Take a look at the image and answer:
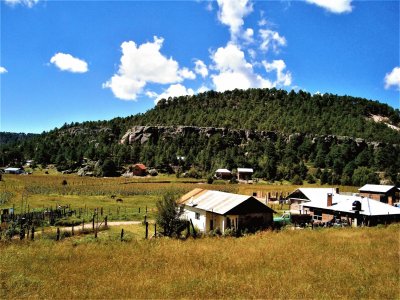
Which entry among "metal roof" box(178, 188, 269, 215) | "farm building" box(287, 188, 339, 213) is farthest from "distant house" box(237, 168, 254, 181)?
"metal roof" box(178, 188, 269, 215)

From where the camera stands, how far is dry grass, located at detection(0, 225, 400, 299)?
56.1 feet

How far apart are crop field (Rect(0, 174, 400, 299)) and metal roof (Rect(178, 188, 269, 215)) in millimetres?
4370

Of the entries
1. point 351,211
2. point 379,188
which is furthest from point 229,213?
point 379,188

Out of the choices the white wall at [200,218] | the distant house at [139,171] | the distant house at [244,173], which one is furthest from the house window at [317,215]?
the distant house at [139,171]

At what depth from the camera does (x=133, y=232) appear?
34938 mm

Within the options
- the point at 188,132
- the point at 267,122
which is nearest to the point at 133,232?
the point at 188,132

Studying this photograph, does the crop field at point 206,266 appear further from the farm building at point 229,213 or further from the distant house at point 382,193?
the distant house at point 382,193

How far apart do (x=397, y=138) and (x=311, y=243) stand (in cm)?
15223

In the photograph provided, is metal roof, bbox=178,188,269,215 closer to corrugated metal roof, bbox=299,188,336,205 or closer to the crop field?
the crop field

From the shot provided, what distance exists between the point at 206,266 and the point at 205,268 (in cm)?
57

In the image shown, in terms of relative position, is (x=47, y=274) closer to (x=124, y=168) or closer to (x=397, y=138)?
(x=124, y=168)

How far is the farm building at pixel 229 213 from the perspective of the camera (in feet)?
116

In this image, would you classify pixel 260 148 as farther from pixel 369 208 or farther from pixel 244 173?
pixel 369 208

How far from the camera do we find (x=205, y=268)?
21172 millimetres
